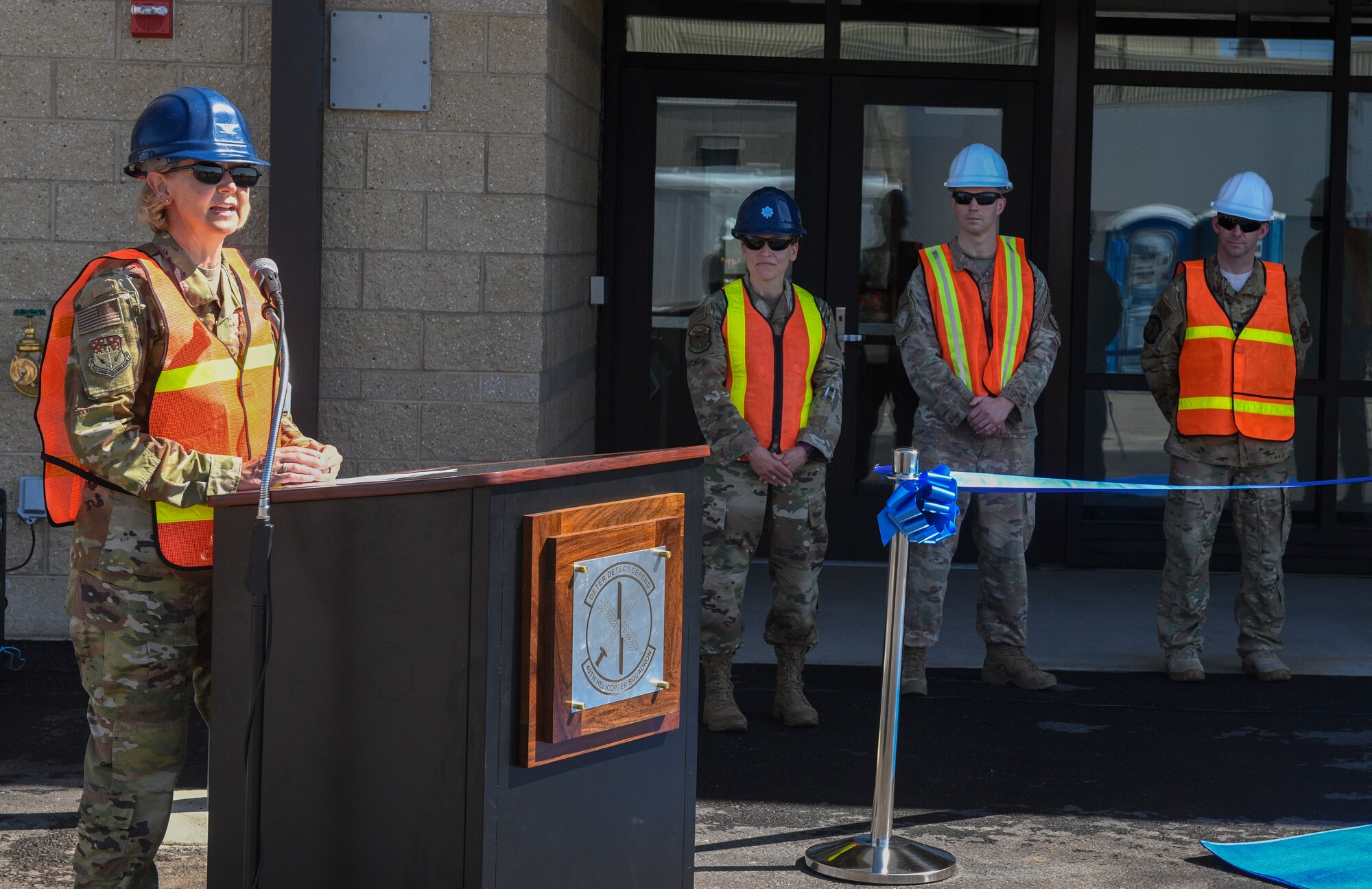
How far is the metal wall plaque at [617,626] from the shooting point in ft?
9.03

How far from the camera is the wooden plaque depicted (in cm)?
267

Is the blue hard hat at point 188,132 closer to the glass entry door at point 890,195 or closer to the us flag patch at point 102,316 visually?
the us flag patch at point 102,316

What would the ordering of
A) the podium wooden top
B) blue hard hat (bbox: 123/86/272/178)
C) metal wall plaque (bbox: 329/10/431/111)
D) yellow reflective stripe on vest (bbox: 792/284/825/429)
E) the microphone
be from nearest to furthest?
the podium wooden top < the microphone < blue hard hat (bbox: 123/86/272/178) < yellow reflective stripe on vest (bbox: 792/284/825/429) < metal wall plaque (bbox: 329/10/431/111)

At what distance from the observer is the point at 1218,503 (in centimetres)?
650

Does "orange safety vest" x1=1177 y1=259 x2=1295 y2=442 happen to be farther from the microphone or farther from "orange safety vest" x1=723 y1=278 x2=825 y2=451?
the microphone

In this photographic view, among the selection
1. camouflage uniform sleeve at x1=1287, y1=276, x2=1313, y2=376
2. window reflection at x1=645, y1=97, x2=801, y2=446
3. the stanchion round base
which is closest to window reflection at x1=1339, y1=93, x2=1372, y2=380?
camouflage uniform sleeve at x1=1287, y1=276, x2=1313, y2=376

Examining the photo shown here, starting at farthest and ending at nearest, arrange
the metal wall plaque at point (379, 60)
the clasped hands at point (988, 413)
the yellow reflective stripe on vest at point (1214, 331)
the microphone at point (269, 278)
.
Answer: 1. the yellow reflective stripe on vest at point (1214, 331)
2. the metal wall plaque at point (379, 60)
3. the clasped hands at point (988, 413)
4. the microphone at point (269, 278)

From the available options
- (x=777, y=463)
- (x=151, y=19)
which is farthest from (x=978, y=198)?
(x=151, y=19)

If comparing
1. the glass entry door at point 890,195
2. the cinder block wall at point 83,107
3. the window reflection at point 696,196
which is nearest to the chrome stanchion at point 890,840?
the cinder block wall at point 83,107

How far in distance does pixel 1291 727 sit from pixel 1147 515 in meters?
3.22

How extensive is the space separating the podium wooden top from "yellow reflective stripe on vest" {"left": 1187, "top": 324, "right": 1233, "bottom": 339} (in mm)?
4026

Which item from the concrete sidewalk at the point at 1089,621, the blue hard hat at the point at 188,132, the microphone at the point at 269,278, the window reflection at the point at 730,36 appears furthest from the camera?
the window reflection at the point at 730,36

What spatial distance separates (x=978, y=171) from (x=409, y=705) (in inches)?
162

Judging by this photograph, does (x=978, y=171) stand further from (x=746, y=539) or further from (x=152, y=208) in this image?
(x=152, y=208)
